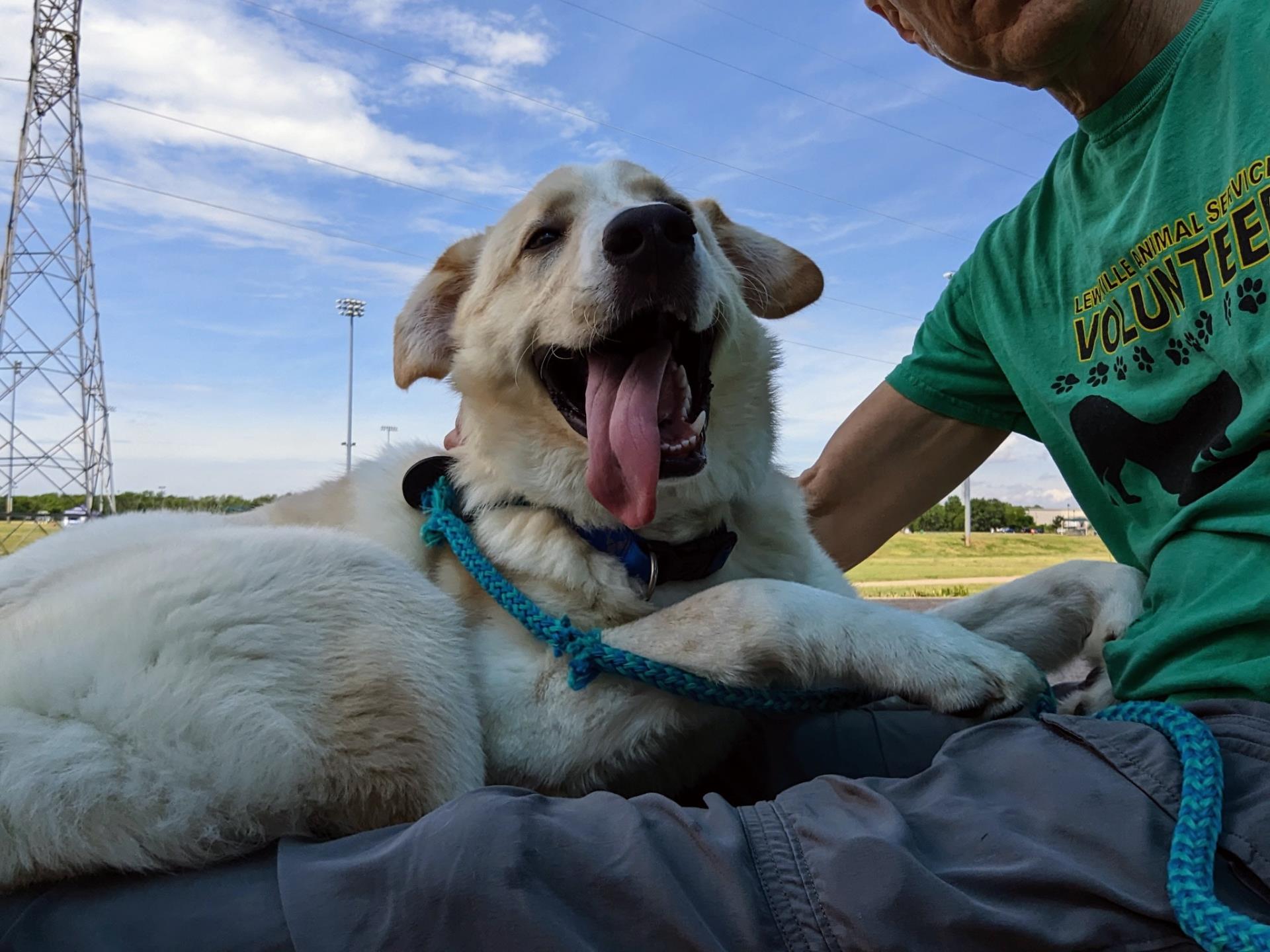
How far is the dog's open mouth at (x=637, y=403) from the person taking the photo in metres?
1.54

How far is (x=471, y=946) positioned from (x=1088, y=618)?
141 centimetres

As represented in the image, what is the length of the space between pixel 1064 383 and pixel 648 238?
926 millimetres

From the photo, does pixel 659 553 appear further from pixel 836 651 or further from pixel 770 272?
pixel 770 272

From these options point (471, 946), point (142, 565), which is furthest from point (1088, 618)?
point (142, 565)

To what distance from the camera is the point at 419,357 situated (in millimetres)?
1988

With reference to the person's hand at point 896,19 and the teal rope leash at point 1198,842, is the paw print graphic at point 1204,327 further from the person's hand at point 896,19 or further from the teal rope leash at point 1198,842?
the person's hand at point 896,19

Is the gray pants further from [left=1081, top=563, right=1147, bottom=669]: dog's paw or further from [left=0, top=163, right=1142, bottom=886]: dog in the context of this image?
[left=1081, top=563, right=1147, bottom=669]: dog's paw

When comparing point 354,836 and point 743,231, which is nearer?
point 354,836

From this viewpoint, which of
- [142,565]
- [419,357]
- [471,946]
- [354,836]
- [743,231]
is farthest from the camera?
[743,231]

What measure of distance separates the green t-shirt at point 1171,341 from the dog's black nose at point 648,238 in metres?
0.80

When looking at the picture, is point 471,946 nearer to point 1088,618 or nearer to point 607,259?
point 607,259

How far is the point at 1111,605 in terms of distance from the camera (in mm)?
1628

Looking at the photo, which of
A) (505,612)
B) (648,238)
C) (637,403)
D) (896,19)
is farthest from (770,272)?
(505,612)

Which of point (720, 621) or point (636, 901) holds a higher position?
point (720, 621)
